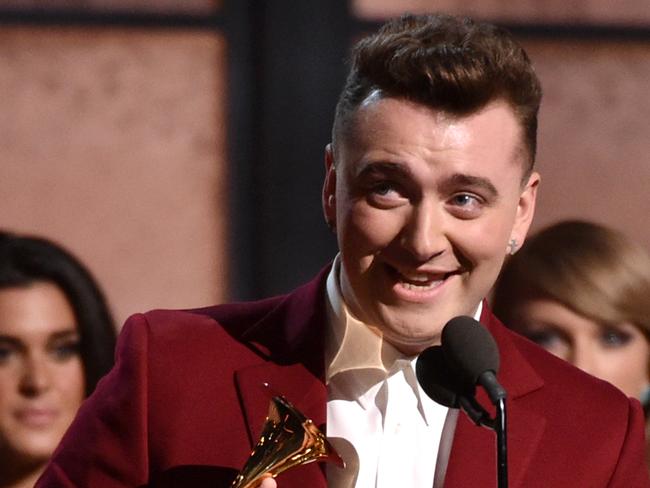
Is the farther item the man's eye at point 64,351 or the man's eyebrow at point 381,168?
the man's eye at point 64,351

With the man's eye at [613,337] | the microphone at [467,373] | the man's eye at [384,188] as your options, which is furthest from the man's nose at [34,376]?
the microphone at [467,373]

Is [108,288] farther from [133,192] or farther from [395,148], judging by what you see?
[395,148]

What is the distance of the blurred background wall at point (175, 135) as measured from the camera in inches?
140

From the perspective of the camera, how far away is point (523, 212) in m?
2.18

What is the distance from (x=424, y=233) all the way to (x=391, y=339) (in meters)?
0.23

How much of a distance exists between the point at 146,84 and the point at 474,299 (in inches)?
67.8

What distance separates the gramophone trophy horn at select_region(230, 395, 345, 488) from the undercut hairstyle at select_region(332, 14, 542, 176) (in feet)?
1.34

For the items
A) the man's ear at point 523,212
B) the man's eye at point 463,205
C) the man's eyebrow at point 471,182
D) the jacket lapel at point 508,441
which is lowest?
the jacket lapel at point 508,441

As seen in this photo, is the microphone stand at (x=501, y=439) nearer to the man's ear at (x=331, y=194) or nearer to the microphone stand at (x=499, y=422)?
the microphone stand at (x=499, y=422)

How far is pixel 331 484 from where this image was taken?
6.91ft

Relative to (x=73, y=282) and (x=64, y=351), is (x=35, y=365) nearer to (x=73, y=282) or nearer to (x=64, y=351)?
(x=64, y=351)

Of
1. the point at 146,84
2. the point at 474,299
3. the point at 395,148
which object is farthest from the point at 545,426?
the point at 146,84

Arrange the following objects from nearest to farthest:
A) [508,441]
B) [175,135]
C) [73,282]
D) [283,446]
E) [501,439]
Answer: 1. [501,439]
2. [283,446]
3. [508,441]
4. [73,282]
5. [175,135]

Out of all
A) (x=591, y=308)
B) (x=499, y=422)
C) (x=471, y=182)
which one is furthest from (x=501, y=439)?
(x=591, y=308)
